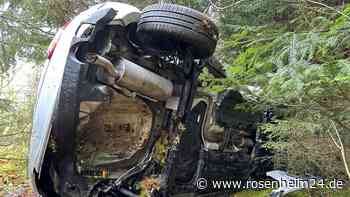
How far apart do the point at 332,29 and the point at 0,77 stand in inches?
212

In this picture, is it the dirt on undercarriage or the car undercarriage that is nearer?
the car undercarriage

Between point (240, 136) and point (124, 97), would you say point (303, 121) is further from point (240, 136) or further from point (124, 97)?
point (124, 97)

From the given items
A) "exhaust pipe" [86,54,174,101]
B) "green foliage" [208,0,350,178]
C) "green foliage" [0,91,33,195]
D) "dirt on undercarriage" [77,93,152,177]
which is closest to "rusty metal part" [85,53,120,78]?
"exhaust pipe" [86,54,174,101]

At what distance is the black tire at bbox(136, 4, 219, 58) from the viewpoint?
2338mm

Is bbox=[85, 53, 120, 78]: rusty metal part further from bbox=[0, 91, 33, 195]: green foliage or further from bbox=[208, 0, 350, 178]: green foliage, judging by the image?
bbox=[0, 91, 33, 195]: green foliage

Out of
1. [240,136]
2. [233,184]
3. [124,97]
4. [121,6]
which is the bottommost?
[233,184]

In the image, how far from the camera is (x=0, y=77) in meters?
5.90

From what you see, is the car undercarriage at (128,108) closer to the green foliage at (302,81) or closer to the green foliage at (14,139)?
the green foliage at (302,81)

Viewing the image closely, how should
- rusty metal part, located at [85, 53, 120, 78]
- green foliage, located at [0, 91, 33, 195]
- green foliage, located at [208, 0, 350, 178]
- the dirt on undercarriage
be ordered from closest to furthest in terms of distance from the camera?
1. green foliage, located at [208, 0, 350, 178]
2. rusty metal part, located at [85, 53, 120, 78]
3. the dirt on undercarriage
4. green foliage, located at [0, 91, 33, 195]

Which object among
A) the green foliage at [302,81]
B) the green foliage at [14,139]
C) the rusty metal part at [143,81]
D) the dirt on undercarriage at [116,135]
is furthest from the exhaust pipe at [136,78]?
the green foliage at [14,139]

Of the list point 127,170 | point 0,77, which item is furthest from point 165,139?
point 0,77

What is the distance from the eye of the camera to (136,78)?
2.41 metres

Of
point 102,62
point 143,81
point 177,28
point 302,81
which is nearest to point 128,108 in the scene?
point 143,81

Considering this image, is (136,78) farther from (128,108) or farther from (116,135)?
(116,135)
